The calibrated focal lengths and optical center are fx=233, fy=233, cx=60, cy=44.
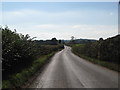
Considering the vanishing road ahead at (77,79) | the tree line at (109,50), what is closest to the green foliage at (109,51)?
the tree line at (109,50)

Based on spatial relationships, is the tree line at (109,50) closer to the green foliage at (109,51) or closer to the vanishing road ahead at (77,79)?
the green foliage at (109,51)

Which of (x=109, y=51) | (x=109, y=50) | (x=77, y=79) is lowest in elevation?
(x=77, y=79)

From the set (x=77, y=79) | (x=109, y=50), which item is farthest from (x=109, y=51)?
(x=77, y=79)

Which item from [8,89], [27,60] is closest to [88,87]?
[8,89]

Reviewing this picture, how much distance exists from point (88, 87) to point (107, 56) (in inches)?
572

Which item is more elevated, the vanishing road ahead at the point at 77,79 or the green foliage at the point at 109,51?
the green foliage at the point at 109,51

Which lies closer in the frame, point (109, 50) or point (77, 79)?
point (77, 79)

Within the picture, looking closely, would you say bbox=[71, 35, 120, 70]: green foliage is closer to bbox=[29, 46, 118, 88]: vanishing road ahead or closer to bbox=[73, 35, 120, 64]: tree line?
bbox=[73, 35, 120, 64]: tree line

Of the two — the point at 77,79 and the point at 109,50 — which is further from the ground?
the point at 109,50

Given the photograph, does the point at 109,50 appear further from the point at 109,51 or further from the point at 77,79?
the point at 77,79

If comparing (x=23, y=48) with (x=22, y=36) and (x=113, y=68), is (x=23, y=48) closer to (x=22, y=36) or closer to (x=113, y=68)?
(x=22, y=36)

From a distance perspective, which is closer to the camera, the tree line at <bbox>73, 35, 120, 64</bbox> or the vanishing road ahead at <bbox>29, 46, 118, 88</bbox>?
the vanishing road ahead at <bbox>29, 46, 118, 88</bbox>

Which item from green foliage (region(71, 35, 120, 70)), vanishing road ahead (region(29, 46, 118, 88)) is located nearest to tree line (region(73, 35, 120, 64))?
green foliage (region(71, 35, 120, 70))

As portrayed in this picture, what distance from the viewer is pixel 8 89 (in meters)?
11.2
